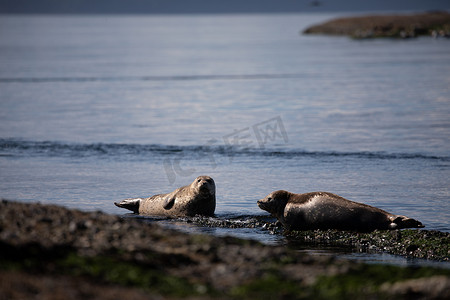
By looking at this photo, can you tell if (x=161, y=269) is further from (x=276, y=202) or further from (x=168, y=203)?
(x=168, y=203)

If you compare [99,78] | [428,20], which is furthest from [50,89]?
[428,20]

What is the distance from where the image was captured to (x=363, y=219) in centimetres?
1374

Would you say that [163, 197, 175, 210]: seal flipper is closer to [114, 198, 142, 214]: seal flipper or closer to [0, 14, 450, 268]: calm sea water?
[114, 198, 142, 214]: seal flipper

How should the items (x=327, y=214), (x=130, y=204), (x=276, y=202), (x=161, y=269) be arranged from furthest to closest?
(x=130, y=204) < (x=276, y=202) < (x=327, y=214) < (x=161, y=269)

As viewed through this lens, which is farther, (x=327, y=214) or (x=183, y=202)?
(x=183, y=202)

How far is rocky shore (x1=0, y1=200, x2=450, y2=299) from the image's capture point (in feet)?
25.9

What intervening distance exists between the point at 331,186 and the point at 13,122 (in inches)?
647

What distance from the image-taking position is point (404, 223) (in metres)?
13.5

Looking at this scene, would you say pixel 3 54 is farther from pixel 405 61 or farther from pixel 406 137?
pixel 406 137

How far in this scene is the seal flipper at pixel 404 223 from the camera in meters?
13.4

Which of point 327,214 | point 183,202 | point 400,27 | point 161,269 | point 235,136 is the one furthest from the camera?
point 400,27

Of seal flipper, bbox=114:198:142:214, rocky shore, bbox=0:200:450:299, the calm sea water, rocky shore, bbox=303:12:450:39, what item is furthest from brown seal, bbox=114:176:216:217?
rocky shore, bbox=303:12:450:39

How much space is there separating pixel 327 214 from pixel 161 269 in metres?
6.03

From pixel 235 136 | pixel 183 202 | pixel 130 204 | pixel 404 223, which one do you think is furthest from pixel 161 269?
pixel 235 136
